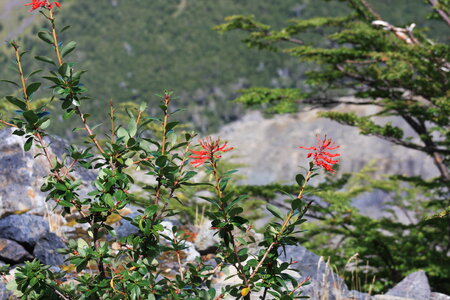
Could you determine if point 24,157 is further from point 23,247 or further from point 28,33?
point 28,33

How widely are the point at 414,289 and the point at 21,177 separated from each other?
4450 mm

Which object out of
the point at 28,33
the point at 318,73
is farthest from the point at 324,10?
the point at 318,73

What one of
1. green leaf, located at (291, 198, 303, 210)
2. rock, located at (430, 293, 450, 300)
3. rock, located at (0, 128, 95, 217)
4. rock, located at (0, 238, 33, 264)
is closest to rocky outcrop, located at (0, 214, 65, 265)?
rock, located at (0, 238, 33, 264)

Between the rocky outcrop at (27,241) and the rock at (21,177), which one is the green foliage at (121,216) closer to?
the rocky outcrop at (27,241)

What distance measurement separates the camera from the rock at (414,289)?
180 inches

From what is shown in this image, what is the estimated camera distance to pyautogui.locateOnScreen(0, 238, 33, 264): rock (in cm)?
405

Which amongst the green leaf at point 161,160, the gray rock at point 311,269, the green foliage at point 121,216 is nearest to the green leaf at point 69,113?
the green foliage at point 121,216

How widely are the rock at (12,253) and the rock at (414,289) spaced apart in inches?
133

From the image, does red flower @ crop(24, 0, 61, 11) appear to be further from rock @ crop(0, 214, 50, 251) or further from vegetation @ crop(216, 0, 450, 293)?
vegetation @ crop(216, 0, 450, 293)

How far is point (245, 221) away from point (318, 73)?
8.03 meters

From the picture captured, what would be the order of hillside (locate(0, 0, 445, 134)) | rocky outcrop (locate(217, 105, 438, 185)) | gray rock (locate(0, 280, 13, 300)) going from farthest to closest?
hillside (locate(0, 0, 445, 134)), rocky outcrop (locate(217, 105, 438, 185)), gray rock (locate(0, 280, 13, 300))

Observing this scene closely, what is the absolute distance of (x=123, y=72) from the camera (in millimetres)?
125375

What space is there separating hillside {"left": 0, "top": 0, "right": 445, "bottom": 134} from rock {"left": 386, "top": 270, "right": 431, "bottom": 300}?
89194 mm

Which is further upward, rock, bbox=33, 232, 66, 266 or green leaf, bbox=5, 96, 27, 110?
green leaf, bbox=5, 96, 27, 110
